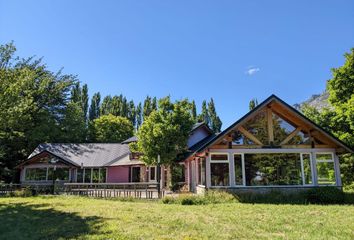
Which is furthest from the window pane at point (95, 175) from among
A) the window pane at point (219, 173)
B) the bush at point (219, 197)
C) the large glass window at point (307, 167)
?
the large glass window at point (307, 167)

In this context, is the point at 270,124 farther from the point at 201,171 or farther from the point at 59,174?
the point at 59,174

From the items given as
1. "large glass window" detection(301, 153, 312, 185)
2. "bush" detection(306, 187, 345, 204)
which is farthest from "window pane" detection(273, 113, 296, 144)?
"bush" detection(306, 187, 345, 204)

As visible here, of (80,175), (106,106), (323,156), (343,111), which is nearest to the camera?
(323,156)

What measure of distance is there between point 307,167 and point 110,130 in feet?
124

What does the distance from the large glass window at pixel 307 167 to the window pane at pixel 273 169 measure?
0.31 m

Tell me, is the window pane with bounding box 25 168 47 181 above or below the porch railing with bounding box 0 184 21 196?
above

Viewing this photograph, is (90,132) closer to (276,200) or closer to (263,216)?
(276,200)

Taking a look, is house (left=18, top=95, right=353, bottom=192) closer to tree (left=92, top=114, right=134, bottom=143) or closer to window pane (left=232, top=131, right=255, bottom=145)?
window pane (left=232, top=131, right=255, bottom=145)

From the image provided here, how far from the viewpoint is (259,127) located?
17.1m

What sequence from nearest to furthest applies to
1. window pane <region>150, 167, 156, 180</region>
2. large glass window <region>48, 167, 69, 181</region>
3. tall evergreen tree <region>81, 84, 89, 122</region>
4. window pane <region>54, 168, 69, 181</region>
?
window pane <region>150, 167, 156, 180</region>, large glass window <region>48, 167, 69, 181</region>, window pane <region>54, 168, 69, 181</region>, tall evergreen tree <region>81, 84, 89, 122</region>

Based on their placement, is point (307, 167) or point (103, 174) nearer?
point (307, 167)

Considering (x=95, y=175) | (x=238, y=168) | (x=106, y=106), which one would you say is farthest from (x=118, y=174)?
(x=106, y=106)

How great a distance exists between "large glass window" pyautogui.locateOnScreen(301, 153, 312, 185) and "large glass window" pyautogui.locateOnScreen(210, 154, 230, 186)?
4781 millimetres

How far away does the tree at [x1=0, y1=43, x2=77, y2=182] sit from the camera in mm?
19891
